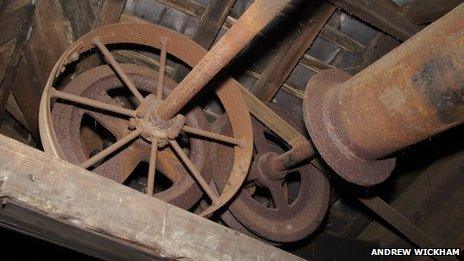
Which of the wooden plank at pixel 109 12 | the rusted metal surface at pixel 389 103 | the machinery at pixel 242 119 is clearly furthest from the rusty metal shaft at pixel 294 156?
the wooden plank at pixel 109 12

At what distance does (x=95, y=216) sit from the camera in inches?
54.9

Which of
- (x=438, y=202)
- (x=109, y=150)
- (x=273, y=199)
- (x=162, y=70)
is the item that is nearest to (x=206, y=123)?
(x=162, y=70)

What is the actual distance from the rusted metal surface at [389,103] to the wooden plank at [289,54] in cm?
137

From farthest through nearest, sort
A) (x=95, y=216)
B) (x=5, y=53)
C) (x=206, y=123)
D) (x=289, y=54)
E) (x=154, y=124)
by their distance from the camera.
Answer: (x=289, y=54) < (x=206, y=123) < (x=5, y=53) < (x=154, y=124) < (x=95, y=216)

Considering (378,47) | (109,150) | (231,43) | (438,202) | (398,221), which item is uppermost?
(378,47)

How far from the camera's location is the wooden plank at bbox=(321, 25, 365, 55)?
11.1ft

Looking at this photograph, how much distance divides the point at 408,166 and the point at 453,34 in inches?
130

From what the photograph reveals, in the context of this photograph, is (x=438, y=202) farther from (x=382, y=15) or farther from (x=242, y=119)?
(x=242, y=119)

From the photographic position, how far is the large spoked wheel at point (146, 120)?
238 centimetres

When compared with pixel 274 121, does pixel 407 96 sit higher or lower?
lower

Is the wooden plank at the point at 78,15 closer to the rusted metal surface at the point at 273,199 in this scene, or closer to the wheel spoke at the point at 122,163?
the wheel spoke at the point at 122,163

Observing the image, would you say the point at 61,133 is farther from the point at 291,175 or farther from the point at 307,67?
the point at 291,175

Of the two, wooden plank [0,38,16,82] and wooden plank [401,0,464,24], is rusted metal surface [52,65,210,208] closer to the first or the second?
wooden plank [0,38,16,82]

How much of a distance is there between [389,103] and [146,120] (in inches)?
56.1
